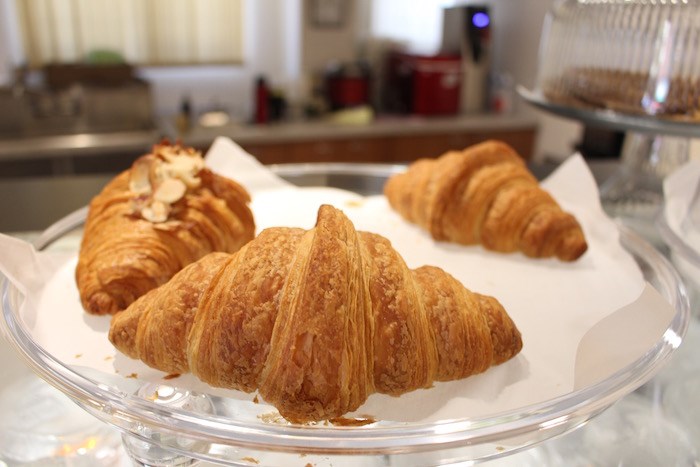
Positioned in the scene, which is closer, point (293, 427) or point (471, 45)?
point (293, 427)

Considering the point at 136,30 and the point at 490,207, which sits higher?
the point at 136,30

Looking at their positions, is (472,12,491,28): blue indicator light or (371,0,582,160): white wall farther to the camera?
(371,0,582,160): white wall

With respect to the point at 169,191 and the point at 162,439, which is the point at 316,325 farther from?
the point at 169,191

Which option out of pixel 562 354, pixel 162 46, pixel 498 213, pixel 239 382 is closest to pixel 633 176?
pixel 498 213

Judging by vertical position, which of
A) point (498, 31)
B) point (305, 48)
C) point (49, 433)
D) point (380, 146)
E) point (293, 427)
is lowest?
point (380, 146)

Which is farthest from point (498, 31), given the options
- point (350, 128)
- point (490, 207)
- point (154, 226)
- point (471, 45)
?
point (154, 226)

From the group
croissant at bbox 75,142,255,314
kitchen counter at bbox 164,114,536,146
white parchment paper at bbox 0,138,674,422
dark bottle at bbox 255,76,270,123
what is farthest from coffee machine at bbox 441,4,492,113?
croissant at bbox 75,142,255,314

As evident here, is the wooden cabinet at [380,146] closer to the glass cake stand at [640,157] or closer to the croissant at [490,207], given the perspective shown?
the glass cake stand at [640,157]

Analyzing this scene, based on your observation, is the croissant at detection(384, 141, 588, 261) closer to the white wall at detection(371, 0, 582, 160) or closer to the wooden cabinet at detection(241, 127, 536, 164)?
the wooden cabinet at detection(241, 127, 536, 164)
